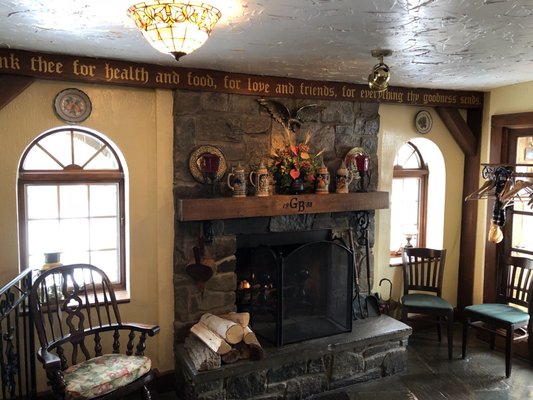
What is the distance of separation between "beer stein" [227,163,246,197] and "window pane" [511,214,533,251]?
7.76 feet

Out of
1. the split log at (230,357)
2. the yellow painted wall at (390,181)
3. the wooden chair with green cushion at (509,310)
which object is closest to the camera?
the split log at (230,357)

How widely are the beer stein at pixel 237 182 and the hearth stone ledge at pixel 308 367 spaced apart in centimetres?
105

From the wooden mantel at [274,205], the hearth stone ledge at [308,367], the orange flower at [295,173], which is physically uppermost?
the orange flower at [295,173]

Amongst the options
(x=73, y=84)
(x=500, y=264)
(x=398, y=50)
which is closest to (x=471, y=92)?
(x=500, y=264)

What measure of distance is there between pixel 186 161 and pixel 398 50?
147 centimetres

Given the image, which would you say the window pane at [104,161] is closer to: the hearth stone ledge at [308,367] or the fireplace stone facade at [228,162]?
the fireplace stone facade at [228,162]

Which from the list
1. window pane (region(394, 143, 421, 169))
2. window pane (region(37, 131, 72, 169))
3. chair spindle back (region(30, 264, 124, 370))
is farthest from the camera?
window pane (region(394, 143, 421, 169))

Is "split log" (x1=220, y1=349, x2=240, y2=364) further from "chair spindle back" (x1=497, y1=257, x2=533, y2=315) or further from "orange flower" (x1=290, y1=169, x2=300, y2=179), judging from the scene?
"chair spindle back" (x1=497, y1=257, x2=533, y2=315)

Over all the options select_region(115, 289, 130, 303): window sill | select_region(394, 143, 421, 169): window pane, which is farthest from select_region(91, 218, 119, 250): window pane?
select_region(394, 143, 421, 169): window pane

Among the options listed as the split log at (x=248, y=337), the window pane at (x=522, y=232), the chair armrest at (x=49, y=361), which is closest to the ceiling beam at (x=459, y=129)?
the window pane at (x=522, y=232)

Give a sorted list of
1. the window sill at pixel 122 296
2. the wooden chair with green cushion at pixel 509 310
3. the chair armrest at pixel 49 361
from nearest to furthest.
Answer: the chair armrest at pixel 49 361 < the window sill at pixel 122 296 < the wooden chair with green cushion at pixel 509 310

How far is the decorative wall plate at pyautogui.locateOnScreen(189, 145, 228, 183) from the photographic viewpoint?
2.90m

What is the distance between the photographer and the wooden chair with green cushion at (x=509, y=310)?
3.28 meters

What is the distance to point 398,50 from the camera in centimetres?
245
